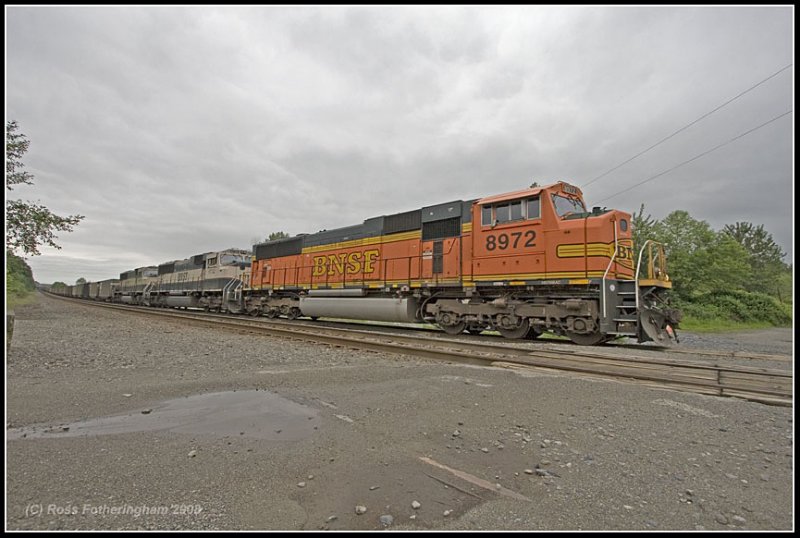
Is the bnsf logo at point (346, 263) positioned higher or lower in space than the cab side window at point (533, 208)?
lower

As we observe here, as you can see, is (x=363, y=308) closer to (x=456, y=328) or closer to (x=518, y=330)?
(x=456, y=328)

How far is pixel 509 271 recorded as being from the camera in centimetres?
1107

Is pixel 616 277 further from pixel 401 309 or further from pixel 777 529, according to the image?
pixel 777 529

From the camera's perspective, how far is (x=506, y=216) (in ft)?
37.4

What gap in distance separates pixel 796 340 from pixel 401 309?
10.8 metres

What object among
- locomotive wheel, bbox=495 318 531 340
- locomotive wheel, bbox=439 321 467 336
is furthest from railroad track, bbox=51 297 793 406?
locomotive wheel, bbox=439 321 467 336

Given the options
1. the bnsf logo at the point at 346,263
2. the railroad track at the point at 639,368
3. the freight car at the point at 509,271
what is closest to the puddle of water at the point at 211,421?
the railroad track at the point at 639,368

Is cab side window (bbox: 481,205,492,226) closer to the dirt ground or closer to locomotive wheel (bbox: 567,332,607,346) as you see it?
locomotive wheel (bbox: 567,332,607,346)

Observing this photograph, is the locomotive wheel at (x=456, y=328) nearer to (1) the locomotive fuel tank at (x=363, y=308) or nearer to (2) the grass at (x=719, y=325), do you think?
(1) the locomotive fuel tank at (x=363, y=308)

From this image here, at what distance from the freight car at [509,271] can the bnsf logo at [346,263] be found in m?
0.05

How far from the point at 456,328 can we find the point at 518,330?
7.25 ft

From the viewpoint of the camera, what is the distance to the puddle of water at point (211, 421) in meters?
3.51

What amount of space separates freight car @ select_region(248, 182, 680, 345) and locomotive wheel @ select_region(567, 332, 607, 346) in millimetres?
25

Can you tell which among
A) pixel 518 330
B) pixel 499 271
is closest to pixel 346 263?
pixel 499 271
